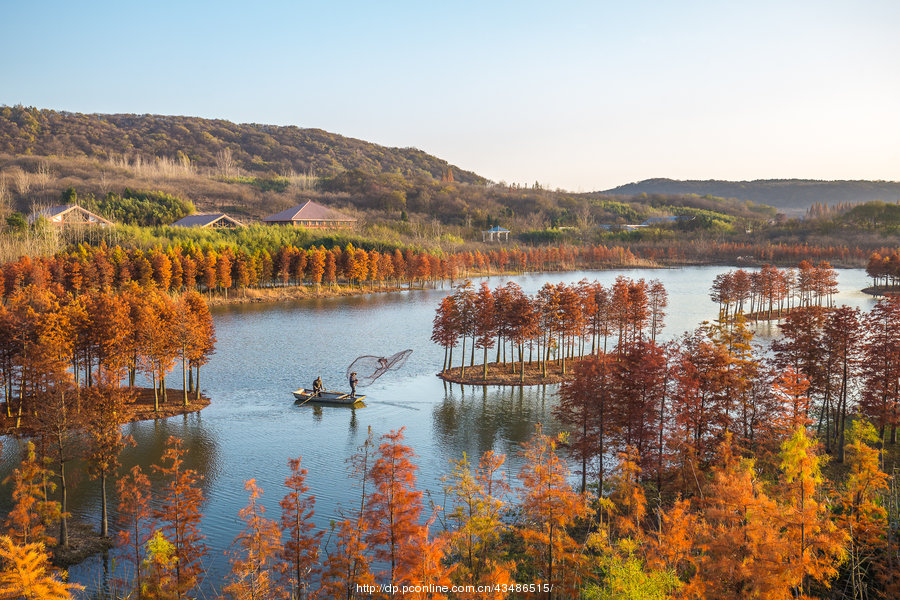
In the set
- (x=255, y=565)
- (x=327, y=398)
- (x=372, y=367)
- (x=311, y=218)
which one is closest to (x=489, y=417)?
(x=327, y=398)

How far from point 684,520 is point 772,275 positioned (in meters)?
62.5

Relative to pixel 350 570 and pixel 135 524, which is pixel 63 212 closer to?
pixel 135 524

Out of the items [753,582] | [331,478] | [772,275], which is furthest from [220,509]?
[772,275]

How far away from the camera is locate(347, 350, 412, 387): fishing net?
38.4 meters

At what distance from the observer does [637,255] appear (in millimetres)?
153875

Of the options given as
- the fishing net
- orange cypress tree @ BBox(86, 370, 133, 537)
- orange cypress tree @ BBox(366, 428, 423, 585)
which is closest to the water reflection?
the fishing net

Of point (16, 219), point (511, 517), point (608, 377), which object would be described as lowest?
point (511, 517)

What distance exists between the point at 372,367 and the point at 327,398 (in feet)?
23.4

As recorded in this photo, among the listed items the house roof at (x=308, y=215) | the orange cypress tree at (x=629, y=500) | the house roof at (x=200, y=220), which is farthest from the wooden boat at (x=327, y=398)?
the house roof at (x=308, y=215)

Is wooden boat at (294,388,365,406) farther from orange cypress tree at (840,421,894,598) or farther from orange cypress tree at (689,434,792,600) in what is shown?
orange cypress tree at (840,421,894,598)

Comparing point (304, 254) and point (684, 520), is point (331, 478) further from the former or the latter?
point (304, 254)

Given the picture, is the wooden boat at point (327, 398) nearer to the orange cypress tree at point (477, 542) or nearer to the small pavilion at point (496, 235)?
the orange cypress tree at point (477, 542)

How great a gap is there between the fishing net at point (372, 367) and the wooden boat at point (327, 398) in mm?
2391

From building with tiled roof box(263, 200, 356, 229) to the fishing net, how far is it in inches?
3119
